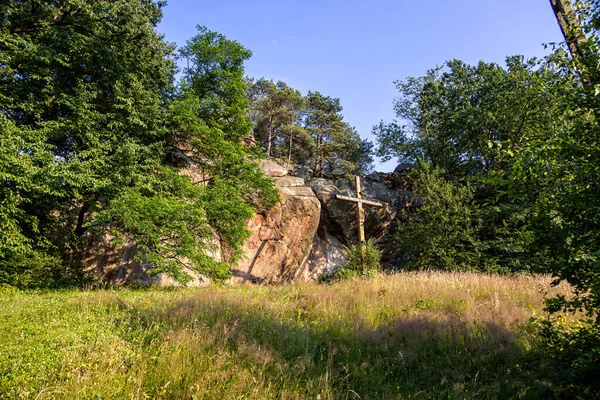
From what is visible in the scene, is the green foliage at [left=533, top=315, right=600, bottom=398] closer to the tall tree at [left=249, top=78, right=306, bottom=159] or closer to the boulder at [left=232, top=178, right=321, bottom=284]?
the boulder at [left=232, top=178, right=321, bottom=284]

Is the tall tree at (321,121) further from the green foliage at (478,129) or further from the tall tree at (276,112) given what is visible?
the green foliage at (478,129)

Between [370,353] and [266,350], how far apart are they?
1.87 metres

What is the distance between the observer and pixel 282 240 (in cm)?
1845

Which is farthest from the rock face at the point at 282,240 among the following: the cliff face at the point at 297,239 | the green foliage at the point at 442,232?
the green foliage at the point at 442,232

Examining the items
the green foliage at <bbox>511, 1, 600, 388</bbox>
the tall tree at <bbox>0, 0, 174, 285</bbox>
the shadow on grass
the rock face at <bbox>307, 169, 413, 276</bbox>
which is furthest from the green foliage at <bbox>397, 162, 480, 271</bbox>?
the tall tree at <bbox>0, 0, 174, 285</bbox>

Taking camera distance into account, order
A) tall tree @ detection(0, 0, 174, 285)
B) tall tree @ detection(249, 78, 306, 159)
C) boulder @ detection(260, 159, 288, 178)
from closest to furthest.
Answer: tall tree @ detection(0, 0, 174, 285) < boulder @ detection(260, 159, 288, 178) < tall tree @ detection(249, 78, 306, 159)

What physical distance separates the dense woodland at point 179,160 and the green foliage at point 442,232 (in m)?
0.09

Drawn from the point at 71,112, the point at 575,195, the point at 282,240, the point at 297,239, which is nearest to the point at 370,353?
the point at 575,195

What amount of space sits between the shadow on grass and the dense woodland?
1.14m

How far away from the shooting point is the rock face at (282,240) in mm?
17516

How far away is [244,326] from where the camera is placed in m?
5.51

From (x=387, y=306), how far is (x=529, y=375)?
3.51 m

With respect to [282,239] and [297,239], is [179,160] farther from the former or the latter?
[297,239]

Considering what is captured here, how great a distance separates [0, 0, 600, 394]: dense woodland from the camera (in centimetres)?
351
